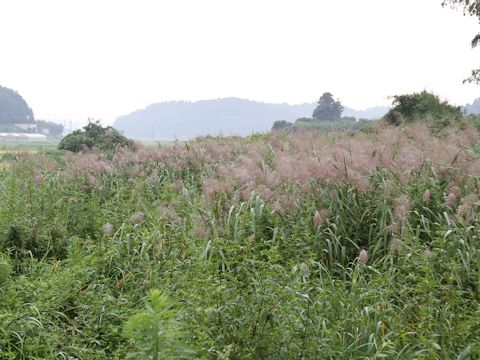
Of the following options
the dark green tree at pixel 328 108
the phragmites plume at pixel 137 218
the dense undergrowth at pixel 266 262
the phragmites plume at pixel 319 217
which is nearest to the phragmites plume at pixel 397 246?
the dense undergrowth at pixel 266 262

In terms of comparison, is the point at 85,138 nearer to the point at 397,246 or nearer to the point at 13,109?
the point at 397,246

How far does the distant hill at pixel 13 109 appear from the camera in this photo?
109 ft

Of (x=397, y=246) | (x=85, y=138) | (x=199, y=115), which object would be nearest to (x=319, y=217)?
(x=397, y=246)

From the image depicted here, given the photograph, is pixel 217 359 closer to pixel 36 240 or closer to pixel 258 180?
pixel 258 180

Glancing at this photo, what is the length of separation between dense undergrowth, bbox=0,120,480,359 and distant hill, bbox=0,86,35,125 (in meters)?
30.5

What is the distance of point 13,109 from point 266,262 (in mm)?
35872

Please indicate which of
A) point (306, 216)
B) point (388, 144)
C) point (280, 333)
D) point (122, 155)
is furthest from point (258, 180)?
point (122, 155)

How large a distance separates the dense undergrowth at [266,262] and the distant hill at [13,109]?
100 ft

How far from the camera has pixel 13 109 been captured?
34281 mm

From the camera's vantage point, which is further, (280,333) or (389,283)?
(389,283)

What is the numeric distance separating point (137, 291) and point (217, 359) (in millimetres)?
1599

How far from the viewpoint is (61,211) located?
5277 millimetres

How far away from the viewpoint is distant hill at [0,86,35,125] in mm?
33094

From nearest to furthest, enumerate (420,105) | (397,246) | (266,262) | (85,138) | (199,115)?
1. (266,262)
2. (397,246)
3. (85,138)
4. (420,105)
5. (199,115)
